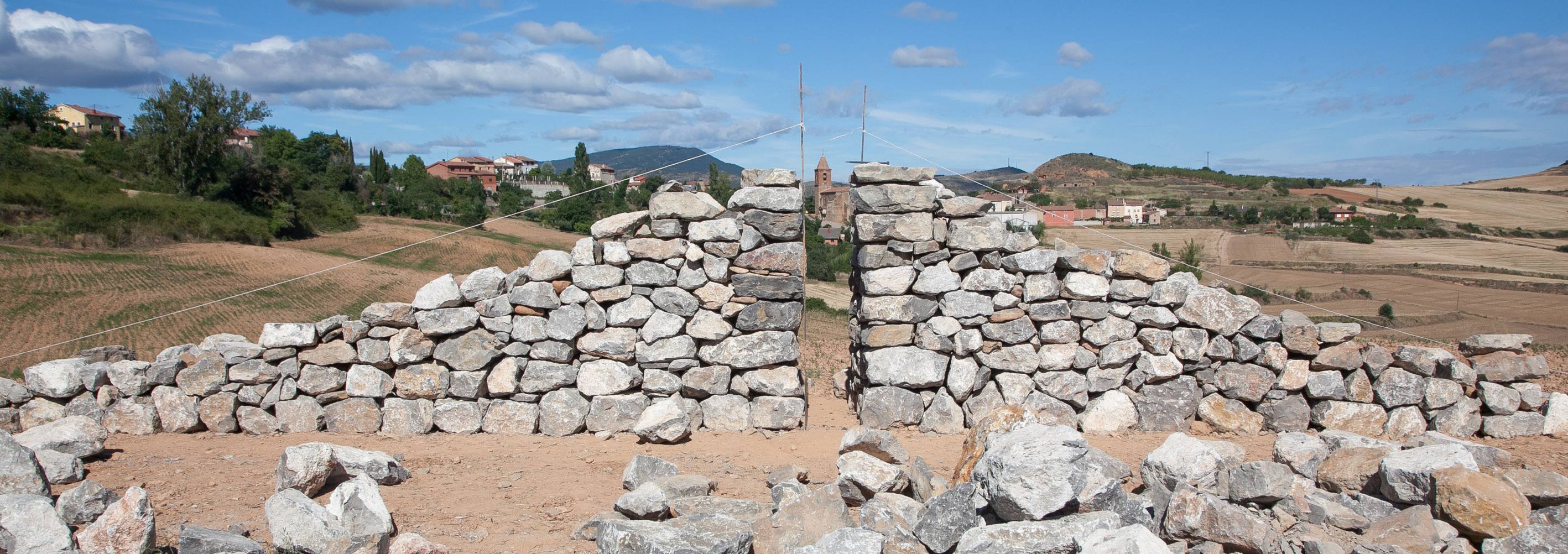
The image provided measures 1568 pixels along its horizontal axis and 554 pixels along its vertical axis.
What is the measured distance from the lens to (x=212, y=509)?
18.2ft

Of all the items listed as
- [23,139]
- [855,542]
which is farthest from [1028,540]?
[23,139]

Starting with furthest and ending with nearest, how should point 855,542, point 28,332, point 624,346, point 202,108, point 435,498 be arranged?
point 202,108 → point 28,332 → point 624,346 → point 435,498 → point 855,542

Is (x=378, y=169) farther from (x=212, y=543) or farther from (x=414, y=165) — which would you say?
(x=212, y=543)

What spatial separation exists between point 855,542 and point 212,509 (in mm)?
4391

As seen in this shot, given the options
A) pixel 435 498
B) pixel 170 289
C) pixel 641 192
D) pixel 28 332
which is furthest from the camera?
pixel 641 192

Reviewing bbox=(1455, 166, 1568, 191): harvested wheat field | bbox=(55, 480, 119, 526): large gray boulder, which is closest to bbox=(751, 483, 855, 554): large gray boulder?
bbox=(55, 480, 119, 526): large gray boulder

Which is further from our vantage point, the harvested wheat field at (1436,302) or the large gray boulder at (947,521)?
the harvested wheat field at (1436,302)

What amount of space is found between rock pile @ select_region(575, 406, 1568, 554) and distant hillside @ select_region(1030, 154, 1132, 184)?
151ft

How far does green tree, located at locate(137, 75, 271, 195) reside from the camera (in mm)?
40469

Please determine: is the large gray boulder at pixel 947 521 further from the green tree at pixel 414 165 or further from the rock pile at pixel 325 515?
the green tree at pixel 414 165

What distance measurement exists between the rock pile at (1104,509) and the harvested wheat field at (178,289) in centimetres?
1236

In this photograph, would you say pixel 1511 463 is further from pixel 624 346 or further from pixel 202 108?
pixel 202 108

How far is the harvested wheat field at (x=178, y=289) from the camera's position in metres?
16.4

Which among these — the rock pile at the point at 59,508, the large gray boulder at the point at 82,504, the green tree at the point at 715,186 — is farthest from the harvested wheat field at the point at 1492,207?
the large gray boulder at the point at 82,504
